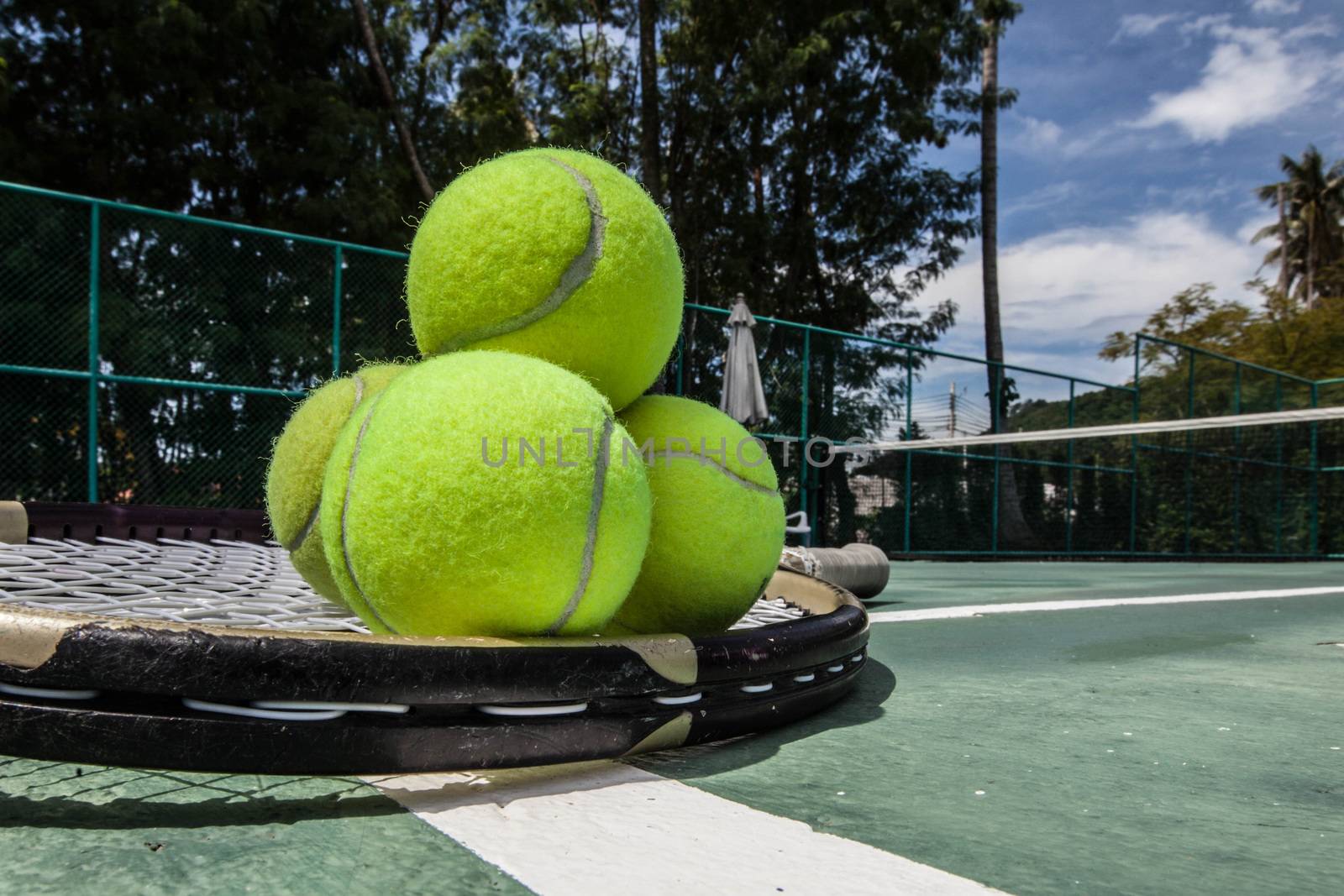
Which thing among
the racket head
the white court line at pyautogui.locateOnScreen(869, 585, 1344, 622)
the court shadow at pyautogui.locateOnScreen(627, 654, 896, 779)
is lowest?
the white court line at pyautogui.locateOnScreen(869, 585, 1344, 622)

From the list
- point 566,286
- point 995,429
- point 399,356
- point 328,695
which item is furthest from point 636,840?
point 995,429

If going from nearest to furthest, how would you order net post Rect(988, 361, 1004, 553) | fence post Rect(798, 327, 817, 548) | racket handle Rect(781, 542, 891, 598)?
racket handle Rect(781, 542, 891, 598)
fence post Rect(798, 327, 817, 548)
net post Rect(988, 361, 1004, 553)

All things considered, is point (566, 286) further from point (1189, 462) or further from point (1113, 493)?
point (1189, 462)

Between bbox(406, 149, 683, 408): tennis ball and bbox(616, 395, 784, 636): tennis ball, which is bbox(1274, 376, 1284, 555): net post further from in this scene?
bbox(406, 149, 683, 408): tennis ball

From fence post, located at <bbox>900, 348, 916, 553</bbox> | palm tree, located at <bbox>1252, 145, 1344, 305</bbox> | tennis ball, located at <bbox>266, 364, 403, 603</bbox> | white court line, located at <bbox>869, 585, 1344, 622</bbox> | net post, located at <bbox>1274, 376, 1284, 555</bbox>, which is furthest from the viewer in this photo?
palm tree, located at <bbox>1252, 145, 1344, 305</bbox>

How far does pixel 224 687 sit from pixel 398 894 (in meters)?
0.33

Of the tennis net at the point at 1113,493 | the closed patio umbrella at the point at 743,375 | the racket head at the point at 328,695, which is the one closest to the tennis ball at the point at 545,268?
the racket head at the point at 328,695

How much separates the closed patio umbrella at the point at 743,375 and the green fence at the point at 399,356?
162 cm

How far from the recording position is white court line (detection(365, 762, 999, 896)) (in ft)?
3.26

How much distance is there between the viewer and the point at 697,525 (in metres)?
1.74

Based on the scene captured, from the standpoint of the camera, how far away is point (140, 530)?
11.8 ft

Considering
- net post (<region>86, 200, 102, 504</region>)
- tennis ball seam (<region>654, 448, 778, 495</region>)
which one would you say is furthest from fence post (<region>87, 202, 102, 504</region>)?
tennis ball seam (<region>654, 448, 778, 495</region>)

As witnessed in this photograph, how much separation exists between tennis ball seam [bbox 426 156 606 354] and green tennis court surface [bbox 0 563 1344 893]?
779 mm

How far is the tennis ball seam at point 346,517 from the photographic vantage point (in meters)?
1.47
